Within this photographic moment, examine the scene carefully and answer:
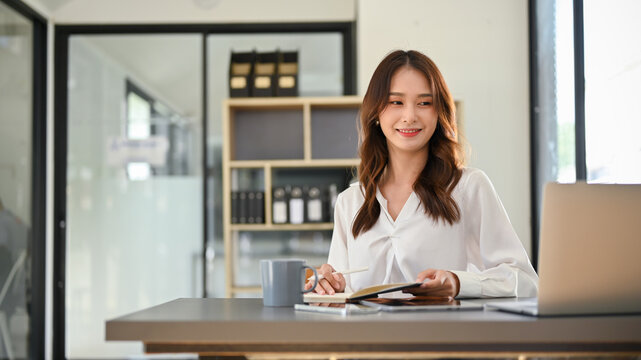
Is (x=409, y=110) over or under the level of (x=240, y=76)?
under

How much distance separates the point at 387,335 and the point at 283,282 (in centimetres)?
35

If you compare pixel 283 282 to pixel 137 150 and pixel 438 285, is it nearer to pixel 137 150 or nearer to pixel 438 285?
pixel 438 285

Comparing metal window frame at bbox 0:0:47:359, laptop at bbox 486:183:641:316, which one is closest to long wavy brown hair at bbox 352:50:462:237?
laptop at bbox 486:183:641:316

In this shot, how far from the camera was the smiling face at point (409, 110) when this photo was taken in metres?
1.75

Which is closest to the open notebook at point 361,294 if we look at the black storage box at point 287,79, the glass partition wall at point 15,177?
the black storage box at point 287,79

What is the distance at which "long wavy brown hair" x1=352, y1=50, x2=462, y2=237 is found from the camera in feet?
5.78

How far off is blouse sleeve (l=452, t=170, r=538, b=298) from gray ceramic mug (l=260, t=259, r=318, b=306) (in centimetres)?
36

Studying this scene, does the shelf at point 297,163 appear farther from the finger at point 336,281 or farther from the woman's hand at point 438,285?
the woman's hand at point 438,285

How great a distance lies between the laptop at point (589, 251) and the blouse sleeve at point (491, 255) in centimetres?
34

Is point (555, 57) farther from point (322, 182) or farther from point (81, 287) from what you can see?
point (81, 287)

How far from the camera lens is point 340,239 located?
1910 millimetres

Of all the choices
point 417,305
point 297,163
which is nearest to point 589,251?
point 417,305

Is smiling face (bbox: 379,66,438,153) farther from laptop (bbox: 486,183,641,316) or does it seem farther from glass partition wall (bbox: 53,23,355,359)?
glass partition wall (bbox: 53,23,355,359)

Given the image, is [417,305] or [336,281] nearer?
[417,305]
